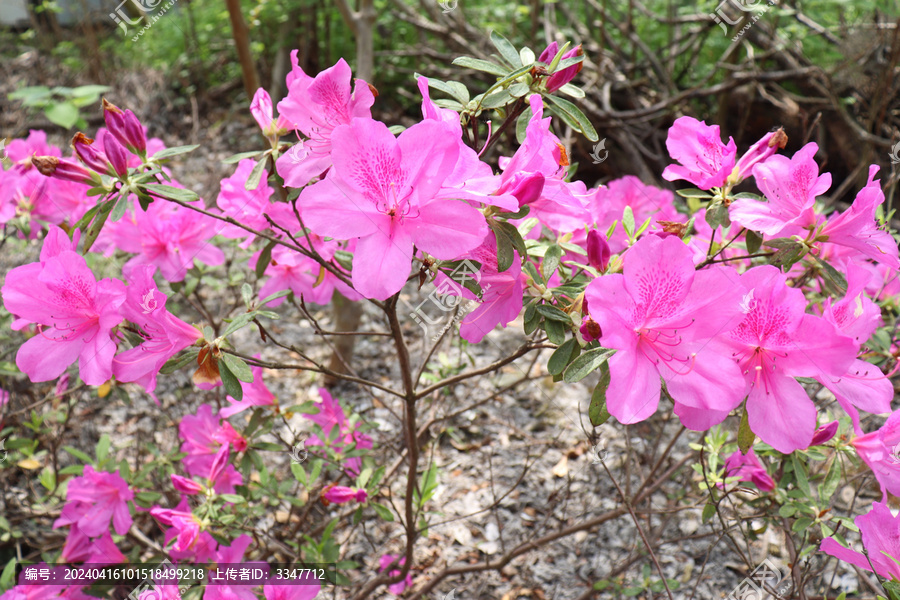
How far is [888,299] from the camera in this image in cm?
167

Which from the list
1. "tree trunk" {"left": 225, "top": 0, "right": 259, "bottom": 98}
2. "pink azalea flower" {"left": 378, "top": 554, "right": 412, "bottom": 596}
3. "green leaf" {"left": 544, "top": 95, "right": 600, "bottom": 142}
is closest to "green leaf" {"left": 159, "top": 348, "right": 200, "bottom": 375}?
"green leaf" {"left": 544, "top": 95, "right": 600, "bottom": 142}

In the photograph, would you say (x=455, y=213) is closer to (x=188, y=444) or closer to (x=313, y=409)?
(x=313, y=409)

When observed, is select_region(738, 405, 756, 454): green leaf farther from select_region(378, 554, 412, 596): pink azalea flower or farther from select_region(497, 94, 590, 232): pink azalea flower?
select_region(378, 554, 412, 596): pink azalea flower

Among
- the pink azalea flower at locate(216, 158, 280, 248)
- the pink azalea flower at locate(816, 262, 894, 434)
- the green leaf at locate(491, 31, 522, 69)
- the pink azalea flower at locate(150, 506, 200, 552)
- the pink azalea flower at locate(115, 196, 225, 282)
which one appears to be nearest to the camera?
the pink azalea flower at locate(816, 262, 894, 434)

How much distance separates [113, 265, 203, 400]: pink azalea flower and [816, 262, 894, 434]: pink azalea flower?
98cm

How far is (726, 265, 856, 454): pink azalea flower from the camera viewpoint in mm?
868

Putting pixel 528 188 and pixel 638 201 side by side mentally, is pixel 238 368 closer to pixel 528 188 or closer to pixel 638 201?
pixel 528 188

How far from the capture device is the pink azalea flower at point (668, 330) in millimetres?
837

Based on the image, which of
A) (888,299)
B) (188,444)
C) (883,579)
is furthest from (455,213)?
(888,299)

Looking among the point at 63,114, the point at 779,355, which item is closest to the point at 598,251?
the point at 779,355

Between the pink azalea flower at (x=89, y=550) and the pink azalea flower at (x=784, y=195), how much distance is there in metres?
1.75

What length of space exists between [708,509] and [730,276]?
760 millimetres

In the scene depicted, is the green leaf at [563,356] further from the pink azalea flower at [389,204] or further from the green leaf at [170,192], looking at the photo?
the green leaf at [170,192]

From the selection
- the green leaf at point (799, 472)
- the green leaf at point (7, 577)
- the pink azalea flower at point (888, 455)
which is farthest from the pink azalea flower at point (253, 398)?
the pink azalea flower at point (888, 455)
